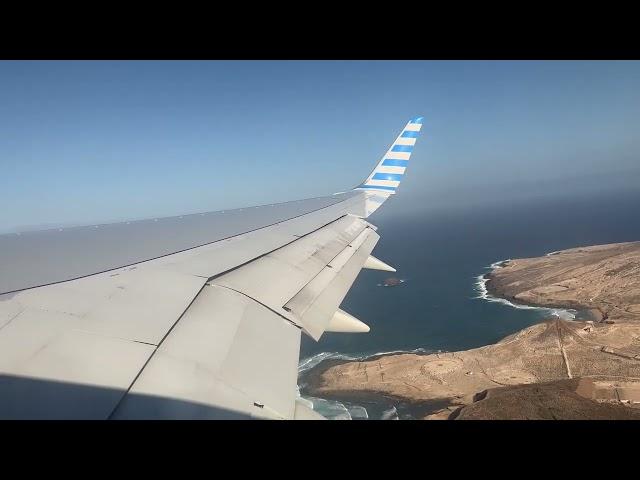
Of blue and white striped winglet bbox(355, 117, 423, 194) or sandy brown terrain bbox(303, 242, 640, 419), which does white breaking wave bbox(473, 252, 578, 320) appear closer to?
sandy brown terrain bbox(303, 242, 640, 419)

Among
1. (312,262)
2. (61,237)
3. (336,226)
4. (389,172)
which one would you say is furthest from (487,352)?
(61,237)

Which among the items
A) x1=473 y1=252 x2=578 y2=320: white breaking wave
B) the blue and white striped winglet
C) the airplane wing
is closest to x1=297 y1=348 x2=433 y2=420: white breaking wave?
the blue and white striped winglet

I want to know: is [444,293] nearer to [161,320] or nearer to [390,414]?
[390,414]

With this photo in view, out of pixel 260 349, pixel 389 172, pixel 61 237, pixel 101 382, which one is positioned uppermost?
pixel 389 172

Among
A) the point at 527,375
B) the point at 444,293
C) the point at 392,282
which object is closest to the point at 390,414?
the point at 527,375

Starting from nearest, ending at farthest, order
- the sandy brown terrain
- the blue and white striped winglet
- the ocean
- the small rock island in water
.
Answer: the blue and white striped winglet → the sandy brown terrain → the ocean → the small rock island in water

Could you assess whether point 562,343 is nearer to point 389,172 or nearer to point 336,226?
point 389,172
